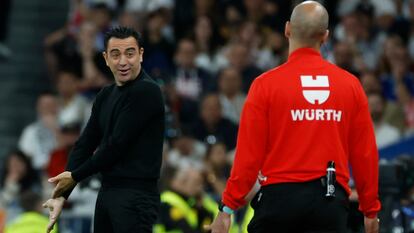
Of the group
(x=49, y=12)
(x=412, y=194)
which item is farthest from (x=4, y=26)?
(x=412, y=194)

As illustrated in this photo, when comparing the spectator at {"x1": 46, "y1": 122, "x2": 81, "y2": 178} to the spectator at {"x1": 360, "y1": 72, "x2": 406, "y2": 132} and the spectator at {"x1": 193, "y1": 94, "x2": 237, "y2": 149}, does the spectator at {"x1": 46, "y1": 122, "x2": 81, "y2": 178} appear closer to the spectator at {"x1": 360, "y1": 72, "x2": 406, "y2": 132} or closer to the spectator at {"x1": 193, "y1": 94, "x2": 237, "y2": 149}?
the spectator at {"x1": 193, "y1": 94, "x2": 237, "y2": 149}

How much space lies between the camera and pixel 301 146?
6805 mm

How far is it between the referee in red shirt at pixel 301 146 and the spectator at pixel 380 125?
19.8 ft

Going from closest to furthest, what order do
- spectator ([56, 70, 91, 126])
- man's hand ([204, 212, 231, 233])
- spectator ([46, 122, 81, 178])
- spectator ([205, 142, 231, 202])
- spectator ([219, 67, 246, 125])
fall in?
man's hand ([204, 212, 231, 233]) → spectator ([205, 142, 231, 202]) → spectator ([46, 122, 81, 178]) → spectator ([219, 67, 246, 125]) → spectator ([56, 70, 91, 126])

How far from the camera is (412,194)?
933 cm

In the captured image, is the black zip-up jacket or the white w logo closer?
the white w logo

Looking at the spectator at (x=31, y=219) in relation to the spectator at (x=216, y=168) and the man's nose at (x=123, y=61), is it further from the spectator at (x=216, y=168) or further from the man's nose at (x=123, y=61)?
the man's nose at (x=123, y=61)

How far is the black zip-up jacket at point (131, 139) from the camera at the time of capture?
7.21 m

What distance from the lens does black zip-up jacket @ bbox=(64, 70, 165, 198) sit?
7.21 meters

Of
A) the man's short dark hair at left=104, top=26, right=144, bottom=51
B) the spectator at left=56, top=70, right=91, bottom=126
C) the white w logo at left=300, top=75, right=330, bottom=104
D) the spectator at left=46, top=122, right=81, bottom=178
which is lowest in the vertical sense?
the spectator at left=46, top=122, right=81, bottom=178

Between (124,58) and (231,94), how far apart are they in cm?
692

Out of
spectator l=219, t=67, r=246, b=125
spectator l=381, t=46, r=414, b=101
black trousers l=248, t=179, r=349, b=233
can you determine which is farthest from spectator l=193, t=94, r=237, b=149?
black trousers l=248, t=179, r=349, b=233

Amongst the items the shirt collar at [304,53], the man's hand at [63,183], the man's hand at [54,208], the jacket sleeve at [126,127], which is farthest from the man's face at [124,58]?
the shirt collar at [304,53]

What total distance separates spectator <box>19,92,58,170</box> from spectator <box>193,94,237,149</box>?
1739mm
